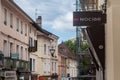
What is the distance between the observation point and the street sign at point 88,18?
9695 millimetres

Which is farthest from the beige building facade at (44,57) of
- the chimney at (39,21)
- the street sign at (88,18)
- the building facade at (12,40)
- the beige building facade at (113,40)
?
the beige building facade at (113,40)

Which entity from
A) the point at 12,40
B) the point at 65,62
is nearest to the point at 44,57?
the point at 12,40

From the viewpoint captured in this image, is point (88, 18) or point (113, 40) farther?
point (88, 18)

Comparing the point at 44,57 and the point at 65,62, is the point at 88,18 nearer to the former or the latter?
the point at 44,57

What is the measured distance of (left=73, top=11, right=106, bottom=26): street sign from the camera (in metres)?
9.70

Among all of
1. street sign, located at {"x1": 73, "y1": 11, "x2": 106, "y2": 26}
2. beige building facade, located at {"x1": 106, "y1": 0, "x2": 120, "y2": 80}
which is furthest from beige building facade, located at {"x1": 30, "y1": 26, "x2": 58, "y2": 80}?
beige building facade, located at {"x1": 106, "y1": 0, "x2": 120, "y2": 80}

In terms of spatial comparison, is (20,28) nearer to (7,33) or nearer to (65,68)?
(7,33)

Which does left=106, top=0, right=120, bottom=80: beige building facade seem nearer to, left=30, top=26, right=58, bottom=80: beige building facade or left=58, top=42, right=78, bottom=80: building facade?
left=30, top=26, right=58, bottom=80: beige building facade

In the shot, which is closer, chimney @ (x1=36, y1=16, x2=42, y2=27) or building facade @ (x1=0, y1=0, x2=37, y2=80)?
building facade @ (x1=0, y1=0, x2=37, y2=80)

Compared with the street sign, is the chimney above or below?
above

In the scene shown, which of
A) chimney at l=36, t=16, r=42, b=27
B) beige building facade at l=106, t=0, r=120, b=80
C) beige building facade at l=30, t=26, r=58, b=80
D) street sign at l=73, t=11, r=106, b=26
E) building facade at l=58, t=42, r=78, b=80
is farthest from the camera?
building facade at l=58, t=42, r=78, b=80

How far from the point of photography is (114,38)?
9.08 metres

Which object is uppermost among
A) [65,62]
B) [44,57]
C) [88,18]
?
[44,57]

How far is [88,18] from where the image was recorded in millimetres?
9719
